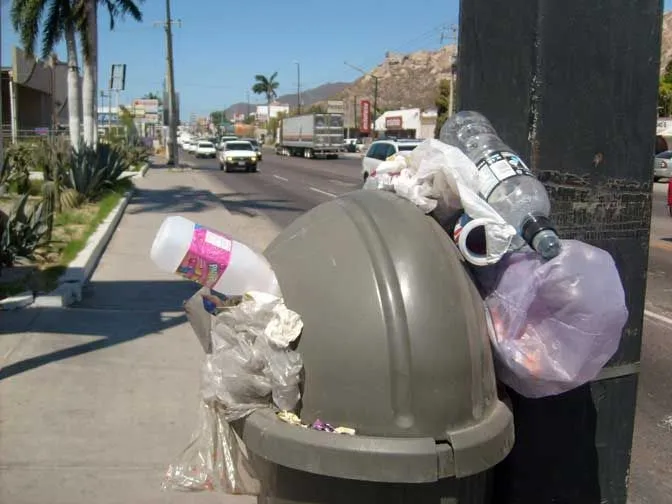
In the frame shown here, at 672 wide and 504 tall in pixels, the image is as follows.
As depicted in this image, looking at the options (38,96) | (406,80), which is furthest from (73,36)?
(406,80)

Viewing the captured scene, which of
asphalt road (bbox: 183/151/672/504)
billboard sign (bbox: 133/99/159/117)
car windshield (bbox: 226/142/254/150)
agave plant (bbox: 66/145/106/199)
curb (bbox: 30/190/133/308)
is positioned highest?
billboard sign (bbox: 133/99/159/117)

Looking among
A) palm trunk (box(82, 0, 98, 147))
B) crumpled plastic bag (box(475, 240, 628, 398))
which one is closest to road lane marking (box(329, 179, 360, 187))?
palm trunk (box(82, 0, 98, 147))

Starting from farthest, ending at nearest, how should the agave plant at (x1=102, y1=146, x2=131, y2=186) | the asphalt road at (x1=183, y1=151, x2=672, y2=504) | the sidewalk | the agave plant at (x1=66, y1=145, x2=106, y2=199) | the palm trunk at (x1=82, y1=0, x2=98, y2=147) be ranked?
1. the palm trunk at (x1=82, y1=0, x2=98, y2=147)
2. the agave plant at (x1=102, y1=146, x2=131, y2=186)
3. the agave plant at (x1=66, y1=145, x2=106, y2=199)
4. the asphalt road at (x1=183, y1=151, x2=672, y2=504)
5. the sidewalk

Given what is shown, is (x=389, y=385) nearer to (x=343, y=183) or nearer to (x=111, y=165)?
(x=111, y=165)

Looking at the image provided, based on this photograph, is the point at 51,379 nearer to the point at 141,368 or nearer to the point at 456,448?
the point at 141,368

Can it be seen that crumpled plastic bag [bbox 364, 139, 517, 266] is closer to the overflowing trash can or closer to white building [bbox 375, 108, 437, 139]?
the overflowing trash can

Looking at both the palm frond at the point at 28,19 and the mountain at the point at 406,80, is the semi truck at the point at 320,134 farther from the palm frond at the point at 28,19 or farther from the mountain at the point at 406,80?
the mountain at the point at 406,80

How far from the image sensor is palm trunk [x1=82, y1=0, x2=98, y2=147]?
83.1ft

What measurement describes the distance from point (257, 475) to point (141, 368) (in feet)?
12.4

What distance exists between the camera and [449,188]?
2078 millimetres

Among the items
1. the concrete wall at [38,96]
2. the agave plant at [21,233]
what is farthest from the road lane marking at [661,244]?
the concrete wall at [38,96]

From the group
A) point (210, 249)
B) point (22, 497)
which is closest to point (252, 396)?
point (210, 249)

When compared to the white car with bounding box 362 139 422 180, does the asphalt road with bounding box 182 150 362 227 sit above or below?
below

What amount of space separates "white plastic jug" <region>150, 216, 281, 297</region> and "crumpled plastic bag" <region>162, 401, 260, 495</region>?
38cm
